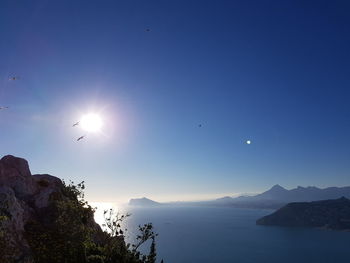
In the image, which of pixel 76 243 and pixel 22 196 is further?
pixel 22 196

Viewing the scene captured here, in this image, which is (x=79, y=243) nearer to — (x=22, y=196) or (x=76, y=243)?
(x=76, y=243)

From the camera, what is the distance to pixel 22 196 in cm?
5016

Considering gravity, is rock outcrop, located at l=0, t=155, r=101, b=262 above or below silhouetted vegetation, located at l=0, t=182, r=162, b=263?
above

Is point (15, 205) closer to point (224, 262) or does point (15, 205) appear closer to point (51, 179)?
point (51, 179)

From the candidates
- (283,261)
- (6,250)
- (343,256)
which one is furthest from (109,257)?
(343,256)

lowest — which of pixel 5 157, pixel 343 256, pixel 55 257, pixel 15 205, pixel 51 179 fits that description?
pixel 343 256

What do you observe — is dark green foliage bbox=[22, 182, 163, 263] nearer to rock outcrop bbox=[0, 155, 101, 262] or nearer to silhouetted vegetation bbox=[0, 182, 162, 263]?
silhouetted vegetation bbox=[0, 182, 162, 263]

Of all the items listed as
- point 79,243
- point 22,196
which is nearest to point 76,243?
point 79,243

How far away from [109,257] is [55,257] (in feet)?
25.3

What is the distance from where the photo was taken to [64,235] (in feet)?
115

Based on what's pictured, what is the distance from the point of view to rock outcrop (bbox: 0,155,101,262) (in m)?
35.3

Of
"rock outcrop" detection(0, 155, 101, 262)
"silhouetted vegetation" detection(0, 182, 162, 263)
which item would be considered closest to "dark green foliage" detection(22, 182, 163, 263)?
"silhouetted vegetation" detection(0, 182, 162, 263)

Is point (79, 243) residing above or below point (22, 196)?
below

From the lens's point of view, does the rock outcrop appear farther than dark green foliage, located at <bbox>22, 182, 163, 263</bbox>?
Yes
